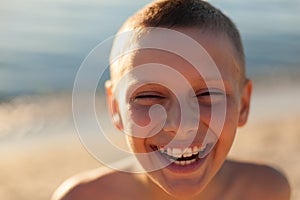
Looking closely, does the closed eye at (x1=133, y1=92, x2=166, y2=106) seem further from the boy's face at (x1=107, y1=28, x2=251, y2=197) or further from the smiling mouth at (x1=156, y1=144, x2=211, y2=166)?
the smiling mouth at (x1=156, y1=144, x2=211, y2=166)

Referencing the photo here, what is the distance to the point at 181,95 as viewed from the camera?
2.15 metres

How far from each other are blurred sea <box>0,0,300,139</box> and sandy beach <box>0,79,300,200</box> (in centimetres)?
16

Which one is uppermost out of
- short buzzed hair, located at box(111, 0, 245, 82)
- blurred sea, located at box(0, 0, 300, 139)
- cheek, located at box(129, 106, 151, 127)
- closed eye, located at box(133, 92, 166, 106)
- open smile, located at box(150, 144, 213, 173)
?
→ short buzzed hair, located at box(111, 0, 245, 82)

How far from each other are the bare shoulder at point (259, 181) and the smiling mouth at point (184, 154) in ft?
2.11

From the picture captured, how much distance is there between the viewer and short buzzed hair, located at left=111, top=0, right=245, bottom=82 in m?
2.25

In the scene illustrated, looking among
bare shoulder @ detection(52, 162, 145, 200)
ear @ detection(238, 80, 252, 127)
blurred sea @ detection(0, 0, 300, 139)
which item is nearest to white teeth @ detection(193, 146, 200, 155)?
ear @ detection(238, 80, 252, 127)

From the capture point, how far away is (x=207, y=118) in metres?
2.17

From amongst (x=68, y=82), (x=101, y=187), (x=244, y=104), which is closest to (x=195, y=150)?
(x=244, y=104)

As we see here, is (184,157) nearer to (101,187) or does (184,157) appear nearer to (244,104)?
(244,104)

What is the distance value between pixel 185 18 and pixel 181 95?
0.27 m

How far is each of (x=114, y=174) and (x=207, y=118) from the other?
71 cm

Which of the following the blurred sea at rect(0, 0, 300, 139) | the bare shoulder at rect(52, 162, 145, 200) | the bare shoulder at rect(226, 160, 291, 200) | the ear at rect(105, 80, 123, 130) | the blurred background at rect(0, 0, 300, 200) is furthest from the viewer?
the blurred sea at rect(0, 0, 300, 139)

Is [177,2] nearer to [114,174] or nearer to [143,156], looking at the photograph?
[143,156]

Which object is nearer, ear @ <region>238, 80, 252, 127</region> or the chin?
the chin
